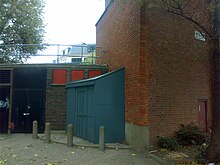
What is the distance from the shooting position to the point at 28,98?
1366 cm

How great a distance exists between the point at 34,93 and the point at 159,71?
7.32 m

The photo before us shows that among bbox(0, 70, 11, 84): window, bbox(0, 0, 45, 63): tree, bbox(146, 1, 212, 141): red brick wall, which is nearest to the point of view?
bbox(146, 1, 212, 141): red brick wall

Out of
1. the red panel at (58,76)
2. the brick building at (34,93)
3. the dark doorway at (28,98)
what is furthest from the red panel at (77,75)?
the dark doorway at (28,98)

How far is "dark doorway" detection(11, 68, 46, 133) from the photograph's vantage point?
→ 1345 cm

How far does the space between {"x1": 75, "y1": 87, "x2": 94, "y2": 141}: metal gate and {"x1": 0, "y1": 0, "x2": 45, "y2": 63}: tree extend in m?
9.45

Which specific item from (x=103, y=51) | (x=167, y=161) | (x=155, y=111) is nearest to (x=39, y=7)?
(x=103, y=51)

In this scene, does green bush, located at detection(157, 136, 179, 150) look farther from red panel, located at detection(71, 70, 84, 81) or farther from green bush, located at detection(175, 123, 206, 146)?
red panel, located at detection(71, 70, 84, 81)

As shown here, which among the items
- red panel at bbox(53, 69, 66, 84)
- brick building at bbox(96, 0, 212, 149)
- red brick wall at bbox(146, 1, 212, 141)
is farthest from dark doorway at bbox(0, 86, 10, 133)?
red brick wall at bbox(146, 1, 212, 141)

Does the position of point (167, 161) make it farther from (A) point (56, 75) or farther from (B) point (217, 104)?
(A) point (56, 75)

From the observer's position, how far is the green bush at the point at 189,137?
32.6ft

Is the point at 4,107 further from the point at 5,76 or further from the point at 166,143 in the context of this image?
the point at 166,143

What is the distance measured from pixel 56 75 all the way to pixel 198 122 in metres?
7.70

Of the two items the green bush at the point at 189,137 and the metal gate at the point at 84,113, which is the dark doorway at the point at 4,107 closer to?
the metal gate at the point at 84,113

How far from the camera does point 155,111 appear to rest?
949 cm
